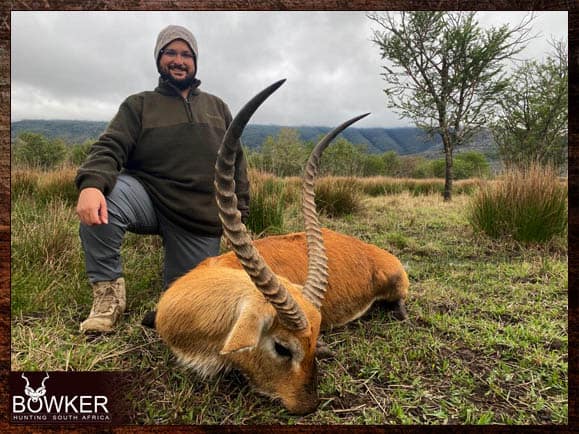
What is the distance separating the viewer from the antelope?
1.61 metres

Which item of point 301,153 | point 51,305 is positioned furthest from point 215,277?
point 301,153

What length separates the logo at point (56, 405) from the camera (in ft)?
5.79

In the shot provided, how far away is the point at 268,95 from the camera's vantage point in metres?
1.41

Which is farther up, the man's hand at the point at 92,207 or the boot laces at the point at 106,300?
the man's hand at the point at 92,207

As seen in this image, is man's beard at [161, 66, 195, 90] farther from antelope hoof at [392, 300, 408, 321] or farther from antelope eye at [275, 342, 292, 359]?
antelope hoof at [392, 300, 408, 321]

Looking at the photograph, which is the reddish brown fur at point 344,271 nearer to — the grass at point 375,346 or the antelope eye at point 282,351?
the grass at point 375,346

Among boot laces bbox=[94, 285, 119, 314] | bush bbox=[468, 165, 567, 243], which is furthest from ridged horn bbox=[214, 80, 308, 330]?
bush bbox=[468, 165, 567, 243]

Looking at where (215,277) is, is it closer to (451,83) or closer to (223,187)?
(223,187)

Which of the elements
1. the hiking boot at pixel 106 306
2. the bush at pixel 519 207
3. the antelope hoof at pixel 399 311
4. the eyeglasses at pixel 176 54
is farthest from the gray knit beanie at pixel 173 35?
the bush at pixel 519 207

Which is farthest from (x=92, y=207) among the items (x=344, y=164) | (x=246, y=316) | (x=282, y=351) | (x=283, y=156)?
(x=344, y=164)

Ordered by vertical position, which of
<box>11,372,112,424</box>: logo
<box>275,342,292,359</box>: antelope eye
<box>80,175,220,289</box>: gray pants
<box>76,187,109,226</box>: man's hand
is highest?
<box>76,187,109,226</box>: man's hand

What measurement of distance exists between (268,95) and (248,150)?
3.94 metres

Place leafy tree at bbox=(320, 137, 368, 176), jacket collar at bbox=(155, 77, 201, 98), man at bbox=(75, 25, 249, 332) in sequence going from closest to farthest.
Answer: man at bbox=(75, 25, 249, 332) < jacket collar at bbox=(155, 77, 201, 98) < leafy tree at bbox=(320, 137, 368, 176)

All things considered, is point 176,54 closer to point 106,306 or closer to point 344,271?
point 106,306
